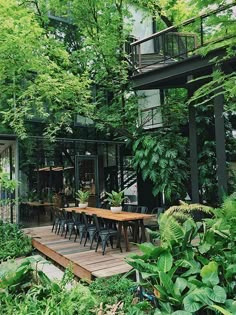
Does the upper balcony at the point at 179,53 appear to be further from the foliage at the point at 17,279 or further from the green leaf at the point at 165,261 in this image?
the foliage at the point at 17,279

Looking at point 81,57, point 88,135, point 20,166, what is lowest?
point 20,166

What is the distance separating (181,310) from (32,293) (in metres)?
1.86

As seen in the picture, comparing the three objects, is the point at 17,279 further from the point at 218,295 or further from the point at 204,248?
the point at 218,295

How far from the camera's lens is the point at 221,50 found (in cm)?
674

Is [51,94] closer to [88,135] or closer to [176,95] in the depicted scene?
[88,135]

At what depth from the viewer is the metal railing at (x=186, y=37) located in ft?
17.4

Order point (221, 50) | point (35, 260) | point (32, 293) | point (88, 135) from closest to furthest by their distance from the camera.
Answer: point (32, 293), point (35, 260), point (221, 50), point (88, 135)

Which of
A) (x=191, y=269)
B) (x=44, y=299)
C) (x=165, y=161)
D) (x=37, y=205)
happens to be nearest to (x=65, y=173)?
(x=37, y=205)

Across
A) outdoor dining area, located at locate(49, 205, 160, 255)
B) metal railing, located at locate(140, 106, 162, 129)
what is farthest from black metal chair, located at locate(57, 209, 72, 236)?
metal railing, located at locate(140, 106, 162, 129)

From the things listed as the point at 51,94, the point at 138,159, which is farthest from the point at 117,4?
the point at 138,159

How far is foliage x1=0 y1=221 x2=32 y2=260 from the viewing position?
7656mm

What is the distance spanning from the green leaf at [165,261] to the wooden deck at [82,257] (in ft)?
4.85

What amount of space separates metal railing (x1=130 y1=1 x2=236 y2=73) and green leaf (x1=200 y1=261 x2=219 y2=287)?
350 cm

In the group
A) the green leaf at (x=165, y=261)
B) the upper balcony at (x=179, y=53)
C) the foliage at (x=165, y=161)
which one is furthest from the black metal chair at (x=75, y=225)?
the green leaf at (x=165, y=261)
